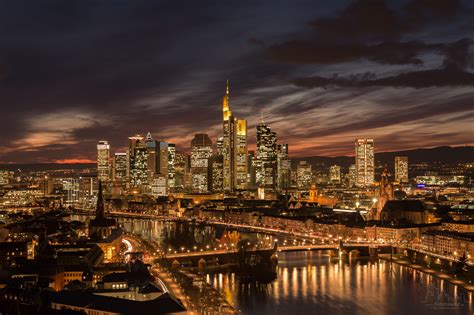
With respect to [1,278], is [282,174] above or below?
above

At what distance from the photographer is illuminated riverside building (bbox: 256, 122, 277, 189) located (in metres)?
116

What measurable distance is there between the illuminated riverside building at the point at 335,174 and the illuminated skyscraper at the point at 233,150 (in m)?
39.0

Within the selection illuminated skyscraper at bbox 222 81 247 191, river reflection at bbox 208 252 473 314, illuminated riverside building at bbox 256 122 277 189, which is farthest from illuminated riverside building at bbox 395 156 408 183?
river reflection at bbox 208 252 473 314

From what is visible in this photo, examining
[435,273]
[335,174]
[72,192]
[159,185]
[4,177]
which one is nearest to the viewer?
[435,273]

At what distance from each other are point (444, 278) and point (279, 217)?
31.4 metres

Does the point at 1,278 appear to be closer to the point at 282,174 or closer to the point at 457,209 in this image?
the point at 457,209

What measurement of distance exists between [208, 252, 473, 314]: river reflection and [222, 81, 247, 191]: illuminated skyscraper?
2986 inches

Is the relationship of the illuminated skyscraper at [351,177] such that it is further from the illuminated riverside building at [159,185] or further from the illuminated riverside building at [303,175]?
the illuminated riverside building at [159,185]

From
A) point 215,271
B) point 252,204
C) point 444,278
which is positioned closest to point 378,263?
point 444,278

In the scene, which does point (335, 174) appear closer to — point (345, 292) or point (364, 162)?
point (364, 162)

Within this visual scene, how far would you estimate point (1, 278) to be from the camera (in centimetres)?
2130

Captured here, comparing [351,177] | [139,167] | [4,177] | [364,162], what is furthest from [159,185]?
[351,177]

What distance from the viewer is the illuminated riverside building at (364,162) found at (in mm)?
125625

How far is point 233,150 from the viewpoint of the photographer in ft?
349
